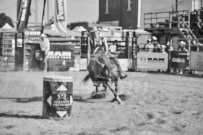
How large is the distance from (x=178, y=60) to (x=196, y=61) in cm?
99

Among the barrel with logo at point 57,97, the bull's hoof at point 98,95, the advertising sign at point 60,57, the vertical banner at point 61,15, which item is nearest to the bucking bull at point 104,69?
the bull's hoof at point 98,95

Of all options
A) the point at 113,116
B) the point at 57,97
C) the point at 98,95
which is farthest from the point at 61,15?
the point at 57,97

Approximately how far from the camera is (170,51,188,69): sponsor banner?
66.2 feet

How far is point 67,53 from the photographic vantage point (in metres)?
21.2

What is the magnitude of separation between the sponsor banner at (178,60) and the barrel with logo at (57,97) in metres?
13.4

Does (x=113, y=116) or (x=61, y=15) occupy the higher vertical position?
(x=61, y=15)

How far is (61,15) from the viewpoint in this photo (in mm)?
19984

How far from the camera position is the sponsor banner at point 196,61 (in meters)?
19.7

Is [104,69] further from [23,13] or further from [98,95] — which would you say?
[23,13]

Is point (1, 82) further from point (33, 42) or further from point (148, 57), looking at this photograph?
point (148, 57)

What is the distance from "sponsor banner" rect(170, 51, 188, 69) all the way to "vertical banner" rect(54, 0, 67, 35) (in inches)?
227

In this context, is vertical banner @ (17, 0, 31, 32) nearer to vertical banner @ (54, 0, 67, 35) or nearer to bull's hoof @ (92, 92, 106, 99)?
vertical banner @ (54, 0, 67, 35)

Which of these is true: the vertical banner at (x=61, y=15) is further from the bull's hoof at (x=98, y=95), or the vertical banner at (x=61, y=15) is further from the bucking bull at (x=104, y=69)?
the bucking bull at (x=104, y=69)

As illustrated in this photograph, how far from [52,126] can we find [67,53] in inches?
Answer: 568
